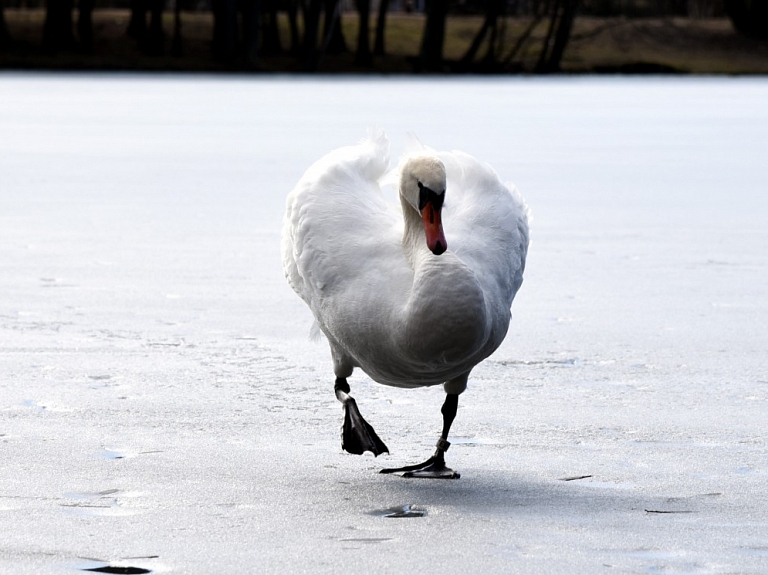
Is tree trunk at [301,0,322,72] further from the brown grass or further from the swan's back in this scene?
the swan's back

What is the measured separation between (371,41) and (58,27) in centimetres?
1287

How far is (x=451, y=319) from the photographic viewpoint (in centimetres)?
404

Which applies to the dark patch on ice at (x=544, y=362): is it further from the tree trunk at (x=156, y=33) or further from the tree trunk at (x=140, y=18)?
the tree trunk at (x=140, y=18)

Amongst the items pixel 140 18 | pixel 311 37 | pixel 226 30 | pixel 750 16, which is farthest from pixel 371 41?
pixel 750 16

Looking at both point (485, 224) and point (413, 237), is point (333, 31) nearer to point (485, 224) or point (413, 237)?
point (485, 224)

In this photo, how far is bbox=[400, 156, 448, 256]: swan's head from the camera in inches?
166

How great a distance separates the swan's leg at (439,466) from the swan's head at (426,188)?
2.12 ft

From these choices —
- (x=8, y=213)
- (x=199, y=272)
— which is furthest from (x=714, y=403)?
(x=8, y=213)

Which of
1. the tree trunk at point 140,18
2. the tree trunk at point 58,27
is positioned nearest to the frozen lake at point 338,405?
the tree trunk at point 58,27

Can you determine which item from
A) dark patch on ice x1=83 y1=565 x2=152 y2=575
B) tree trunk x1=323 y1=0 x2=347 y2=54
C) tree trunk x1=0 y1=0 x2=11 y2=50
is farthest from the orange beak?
tree trunk x1=0 y1=0 x2=11 y2=50

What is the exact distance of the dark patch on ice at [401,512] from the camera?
4.07 metres

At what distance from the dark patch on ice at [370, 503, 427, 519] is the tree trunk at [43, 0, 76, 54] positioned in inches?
1829

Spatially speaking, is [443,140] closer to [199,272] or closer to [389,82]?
[199,272]

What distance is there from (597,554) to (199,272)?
4.81 meters
